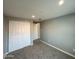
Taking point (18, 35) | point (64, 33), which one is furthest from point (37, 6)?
point (18, 35)

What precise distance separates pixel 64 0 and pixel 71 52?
2.94 metres

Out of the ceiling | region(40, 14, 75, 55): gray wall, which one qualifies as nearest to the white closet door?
the ceiling

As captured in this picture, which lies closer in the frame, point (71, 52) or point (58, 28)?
point (71, 52)

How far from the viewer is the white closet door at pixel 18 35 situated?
500cm

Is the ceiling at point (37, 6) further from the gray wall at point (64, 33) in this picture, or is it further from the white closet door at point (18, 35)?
the white closet door at point (18, 35)

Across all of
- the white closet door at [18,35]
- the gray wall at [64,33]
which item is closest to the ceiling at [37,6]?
the gray wall at [64,33]

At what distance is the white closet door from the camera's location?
4998 millimetres

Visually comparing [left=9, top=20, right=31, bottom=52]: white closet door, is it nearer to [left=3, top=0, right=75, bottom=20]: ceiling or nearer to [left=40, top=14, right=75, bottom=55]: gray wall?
[left=3, top=0, right=75, bottom=20]: ceiling

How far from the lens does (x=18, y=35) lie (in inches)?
219

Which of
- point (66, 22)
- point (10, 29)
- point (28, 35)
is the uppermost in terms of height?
point (66, 22)

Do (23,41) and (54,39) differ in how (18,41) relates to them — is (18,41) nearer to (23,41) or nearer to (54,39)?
(23,41)

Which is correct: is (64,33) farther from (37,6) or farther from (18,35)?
(18,35)
